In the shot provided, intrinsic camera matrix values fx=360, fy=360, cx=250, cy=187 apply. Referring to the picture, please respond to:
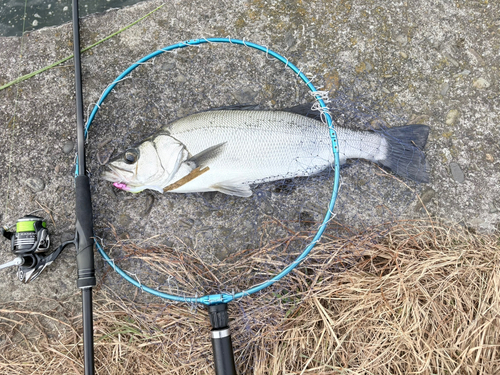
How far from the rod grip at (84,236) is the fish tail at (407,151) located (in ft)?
7.10

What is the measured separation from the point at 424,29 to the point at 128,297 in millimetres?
3252

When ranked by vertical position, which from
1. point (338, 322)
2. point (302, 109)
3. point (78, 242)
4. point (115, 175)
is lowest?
point (338, 322)

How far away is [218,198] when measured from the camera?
9.43 ft

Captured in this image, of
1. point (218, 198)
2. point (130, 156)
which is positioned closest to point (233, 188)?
point (218, 198)

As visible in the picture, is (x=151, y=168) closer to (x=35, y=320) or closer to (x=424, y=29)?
(x=35, y=320)

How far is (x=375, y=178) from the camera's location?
289 cm

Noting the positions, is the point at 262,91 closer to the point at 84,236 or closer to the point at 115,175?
the point at 115,175

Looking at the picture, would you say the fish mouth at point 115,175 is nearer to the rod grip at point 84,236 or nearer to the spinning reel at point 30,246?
the rod grip at point 84,236

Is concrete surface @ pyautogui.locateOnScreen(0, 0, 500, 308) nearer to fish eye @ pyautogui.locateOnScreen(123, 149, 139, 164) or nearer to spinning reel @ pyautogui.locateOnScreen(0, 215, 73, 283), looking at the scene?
spinning reel @ pyautogui.locateOnScreen(0, 215, 73, 283)

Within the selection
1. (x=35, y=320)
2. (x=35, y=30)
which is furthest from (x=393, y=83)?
(x=35, y=320)

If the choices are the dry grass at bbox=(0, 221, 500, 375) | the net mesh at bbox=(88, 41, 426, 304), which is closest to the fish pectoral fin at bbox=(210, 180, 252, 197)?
the net mesh at bbox=(88, 41, 426, 304)

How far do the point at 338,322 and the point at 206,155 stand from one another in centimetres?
155

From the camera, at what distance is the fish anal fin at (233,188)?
266 cm

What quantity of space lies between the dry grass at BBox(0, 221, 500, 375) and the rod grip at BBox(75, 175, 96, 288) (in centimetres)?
60
